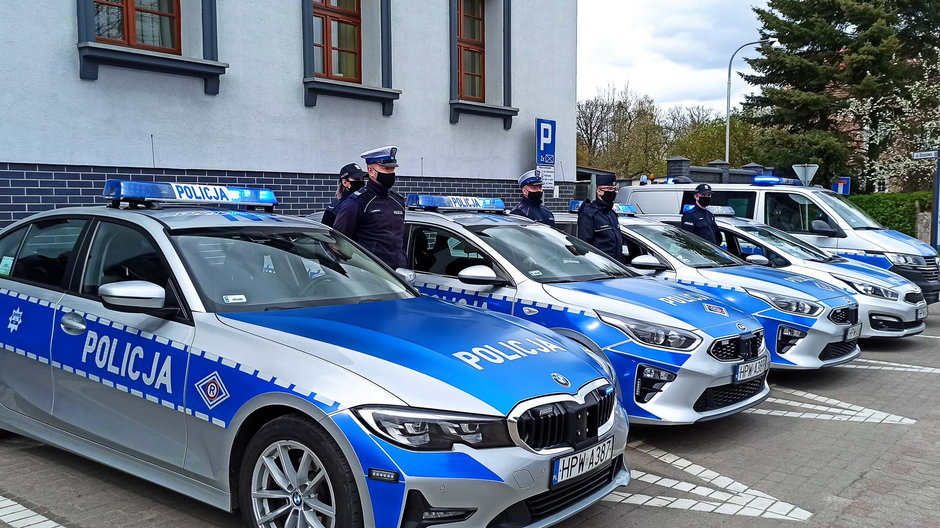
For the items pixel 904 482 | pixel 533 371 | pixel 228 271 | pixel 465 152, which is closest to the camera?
pixel 533 371

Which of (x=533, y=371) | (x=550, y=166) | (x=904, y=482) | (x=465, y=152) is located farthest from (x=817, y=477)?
(x=550, y=166)

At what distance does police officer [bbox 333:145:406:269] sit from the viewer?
6512 mm

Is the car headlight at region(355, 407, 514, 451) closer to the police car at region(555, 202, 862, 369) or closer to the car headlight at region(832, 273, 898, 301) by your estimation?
the police car at region(555, 202, 862, 369)

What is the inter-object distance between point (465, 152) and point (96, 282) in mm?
9130

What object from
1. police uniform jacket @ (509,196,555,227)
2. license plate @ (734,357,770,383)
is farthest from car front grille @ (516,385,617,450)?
police uniform jacket @ (509,196,555,227)

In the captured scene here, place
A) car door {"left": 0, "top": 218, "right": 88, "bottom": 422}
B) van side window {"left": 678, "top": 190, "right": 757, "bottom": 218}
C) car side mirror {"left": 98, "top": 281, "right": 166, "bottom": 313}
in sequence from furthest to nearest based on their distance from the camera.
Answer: van side window {"left": 678, "top": 190, "right": 757, "bottom": 218}
car door {"left": 0, "top": 218, "right": 88, "bottom": 422}
car side mirror {"left": 98, "top": 281, "right": 166, "bottom": 313}

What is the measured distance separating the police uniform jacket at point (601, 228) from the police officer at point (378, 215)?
7.91 ft

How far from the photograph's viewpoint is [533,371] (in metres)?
3.61

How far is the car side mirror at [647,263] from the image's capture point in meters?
7.42

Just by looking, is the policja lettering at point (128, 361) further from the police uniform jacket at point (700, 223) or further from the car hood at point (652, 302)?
the police uniform jacket at point (700, 223)

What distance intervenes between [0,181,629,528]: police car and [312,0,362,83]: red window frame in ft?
21.9

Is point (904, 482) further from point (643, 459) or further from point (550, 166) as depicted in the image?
point (550, 166)

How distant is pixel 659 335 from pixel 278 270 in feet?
8.03

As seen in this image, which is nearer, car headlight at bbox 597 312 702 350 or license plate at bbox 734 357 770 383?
car headlight at bbox 597 312 702 350
